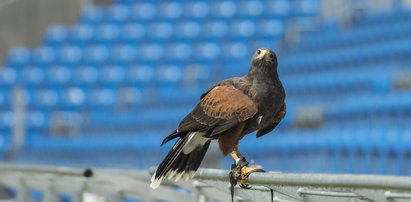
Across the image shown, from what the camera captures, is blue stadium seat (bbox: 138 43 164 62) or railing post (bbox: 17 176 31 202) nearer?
railing post (bbox: 17 176 31 202)

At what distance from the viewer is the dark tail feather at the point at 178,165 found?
3.35 meters

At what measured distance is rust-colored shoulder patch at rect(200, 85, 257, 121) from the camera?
3.27 meters

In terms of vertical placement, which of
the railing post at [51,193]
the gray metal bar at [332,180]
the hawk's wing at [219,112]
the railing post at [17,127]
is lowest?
the gray metal bar at [332,180]

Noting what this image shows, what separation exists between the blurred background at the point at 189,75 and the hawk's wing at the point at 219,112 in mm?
3154

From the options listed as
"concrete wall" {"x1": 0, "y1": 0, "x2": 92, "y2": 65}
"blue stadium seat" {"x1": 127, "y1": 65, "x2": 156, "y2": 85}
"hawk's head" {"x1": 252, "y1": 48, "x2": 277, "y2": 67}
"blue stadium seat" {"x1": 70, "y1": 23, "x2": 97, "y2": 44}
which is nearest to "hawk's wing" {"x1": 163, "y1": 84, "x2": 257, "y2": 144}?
"hawk's head" {"x1": 252, "y1": 48, "x2": 277, "y2": 67}

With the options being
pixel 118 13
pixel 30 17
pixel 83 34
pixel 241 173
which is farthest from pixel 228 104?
pixel 30 17

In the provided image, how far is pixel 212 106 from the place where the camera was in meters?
3.40

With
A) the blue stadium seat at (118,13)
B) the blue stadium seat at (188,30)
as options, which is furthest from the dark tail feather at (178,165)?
the blue stadium seat at (118,13)

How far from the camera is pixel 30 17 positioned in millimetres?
14492

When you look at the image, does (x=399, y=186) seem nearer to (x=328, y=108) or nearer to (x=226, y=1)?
(x=328, y=108)

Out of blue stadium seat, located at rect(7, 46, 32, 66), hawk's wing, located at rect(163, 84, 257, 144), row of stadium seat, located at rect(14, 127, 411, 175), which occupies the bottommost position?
hawk's wing, located at rect(163, 84, 257, 144)

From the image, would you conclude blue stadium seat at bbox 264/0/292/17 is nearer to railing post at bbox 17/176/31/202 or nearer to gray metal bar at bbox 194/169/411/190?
railing post at bbox 17/176/31/202

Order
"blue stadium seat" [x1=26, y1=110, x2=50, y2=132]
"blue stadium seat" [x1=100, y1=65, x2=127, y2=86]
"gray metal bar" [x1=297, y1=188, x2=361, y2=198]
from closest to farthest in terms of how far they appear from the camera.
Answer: "gray metal bar" [x1=297, y1=188, x2=361, y2=198] < "blue stadium seat" [x1=26, y1=110, x2=50, y2=132] < "blue stadium seat" [x1=100, y1=65, x2=127, y2=86]

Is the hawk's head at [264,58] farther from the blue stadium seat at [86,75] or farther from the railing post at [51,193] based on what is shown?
the blue stadium seat at [86,75]
